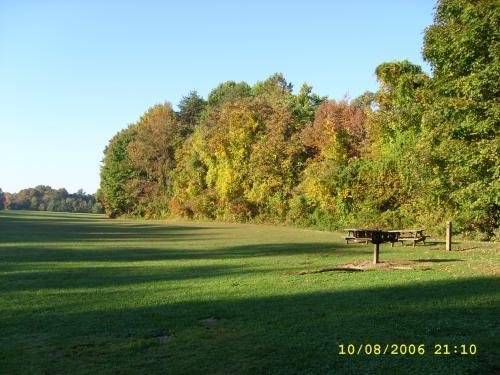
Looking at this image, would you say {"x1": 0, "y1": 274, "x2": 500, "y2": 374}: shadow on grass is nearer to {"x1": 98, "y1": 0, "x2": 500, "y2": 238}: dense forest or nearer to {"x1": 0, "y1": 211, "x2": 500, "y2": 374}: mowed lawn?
{"x1": 0, "y1": 211, "x2": 500, "y2": 374}: mowed lawn

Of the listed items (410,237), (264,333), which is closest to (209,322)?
(264,333)

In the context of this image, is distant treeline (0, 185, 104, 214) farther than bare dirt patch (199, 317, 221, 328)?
Yes

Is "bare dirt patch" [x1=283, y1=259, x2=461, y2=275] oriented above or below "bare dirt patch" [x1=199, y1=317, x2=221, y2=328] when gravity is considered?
above

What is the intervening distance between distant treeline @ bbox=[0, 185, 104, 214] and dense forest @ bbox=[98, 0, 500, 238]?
8177 centimetres

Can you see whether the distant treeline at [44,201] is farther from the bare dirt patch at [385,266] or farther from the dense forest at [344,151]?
the bare dirt patch at [385,266]

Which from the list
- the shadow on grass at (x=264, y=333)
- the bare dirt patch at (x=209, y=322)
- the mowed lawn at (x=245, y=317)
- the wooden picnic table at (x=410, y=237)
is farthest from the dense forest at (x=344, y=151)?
the bare dirt patch at (x=209, y=322)

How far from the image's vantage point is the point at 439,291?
948 cm

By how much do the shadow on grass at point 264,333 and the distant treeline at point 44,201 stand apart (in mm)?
157999

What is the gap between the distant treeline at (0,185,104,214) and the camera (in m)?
161

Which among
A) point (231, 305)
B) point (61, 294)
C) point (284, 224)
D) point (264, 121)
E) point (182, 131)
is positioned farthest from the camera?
point (182, 131)

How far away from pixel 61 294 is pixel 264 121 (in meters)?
44.0

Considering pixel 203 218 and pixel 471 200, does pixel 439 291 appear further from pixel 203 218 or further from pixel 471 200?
pixel 203 218

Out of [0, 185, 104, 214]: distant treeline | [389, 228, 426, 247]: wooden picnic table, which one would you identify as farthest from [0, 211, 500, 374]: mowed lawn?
[0, 185, 104, 214]: distant treeline

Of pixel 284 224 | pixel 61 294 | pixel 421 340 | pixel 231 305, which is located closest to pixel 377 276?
pixel 231 305
